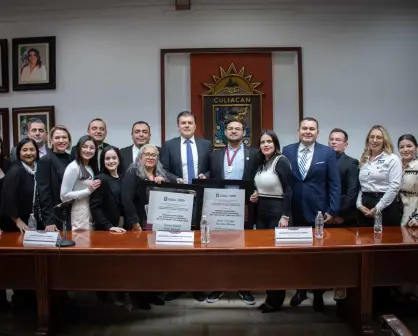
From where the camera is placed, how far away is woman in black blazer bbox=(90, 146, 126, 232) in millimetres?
3145

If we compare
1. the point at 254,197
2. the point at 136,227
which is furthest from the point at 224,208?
the point at 136,227

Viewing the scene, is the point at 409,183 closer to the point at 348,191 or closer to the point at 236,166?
the point at 348,191

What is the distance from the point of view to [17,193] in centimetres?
330

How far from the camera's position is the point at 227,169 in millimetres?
3559

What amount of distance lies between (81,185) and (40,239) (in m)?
0.68

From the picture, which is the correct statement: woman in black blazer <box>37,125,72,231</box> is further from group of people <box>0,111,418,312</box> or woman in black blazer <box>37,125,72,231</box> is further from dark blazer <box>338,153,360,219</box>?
dark blazer <box>338,153,360,219</box>

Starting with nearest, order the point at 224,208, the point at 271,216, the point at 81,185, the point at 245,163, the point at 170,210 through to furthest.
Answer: the point at 170,210 → the point at 224,208 → the point at 81,185 → the point at 271,216 → the point at 245,163

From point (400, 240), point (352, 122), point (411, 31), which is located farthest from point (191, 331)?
point (411, 31)

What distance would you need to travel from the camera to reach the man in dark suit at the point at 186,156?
3.68 metres

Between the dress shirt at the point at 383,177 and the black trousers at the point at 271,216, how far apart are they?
0.74 m

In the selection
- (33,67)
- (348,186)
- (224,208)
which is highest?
(33,67)

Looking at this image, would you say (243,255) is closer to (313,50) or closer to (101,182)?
(101,182)

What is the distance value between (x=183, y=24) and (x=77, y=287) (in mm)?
3502

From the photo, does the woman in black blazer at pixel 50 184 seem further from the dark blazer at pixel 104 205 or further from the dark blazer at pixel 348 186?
the dark blazer at pixel 348 186
